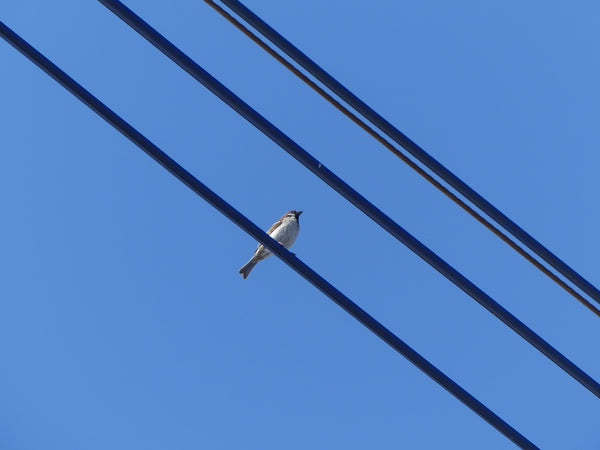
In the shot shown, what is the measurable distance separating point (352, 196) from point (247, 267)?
396 inches

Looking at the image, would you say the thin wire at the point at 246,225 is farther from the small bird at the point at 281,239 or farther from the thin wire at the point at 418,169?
the small bird at the point at 281,239

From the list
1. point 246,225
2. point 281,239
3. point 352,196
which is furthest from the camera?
point 281,239

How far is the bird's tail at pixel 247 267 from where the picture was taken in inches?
539

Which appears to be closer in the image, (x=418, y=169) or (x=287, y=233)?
(x=418, y=169)

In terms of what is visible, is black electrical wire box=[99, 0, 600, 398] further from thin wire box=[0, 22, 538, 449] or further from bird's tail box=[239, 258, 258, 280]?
bird's tail box=[239, 258, 258, 280]

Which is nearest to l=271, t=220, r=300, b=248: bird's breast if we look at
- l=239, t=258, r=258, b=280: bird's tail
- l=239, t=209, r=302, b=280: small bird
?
l=239, t=209, r=302, b=280: small bird

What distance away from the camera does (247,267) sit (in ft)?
45.1

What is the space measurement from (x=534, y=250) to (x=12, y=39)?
8.33 feet

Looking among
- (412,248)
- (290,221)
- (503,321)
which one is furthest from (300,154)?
(290,221)

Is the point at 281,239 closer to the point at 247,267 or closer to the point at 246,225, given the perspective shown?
the point at 247,267

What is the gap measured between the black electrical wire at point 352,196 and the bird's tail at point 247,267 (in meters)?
9.97

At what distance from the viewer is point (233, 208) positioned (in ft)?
12.0

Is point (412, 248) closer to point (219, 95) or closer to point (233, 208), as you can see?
point (233, 208)

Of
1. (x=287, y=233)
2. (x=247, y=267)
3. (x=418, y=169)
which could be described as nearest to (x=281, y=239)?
(x=287, y=233)
